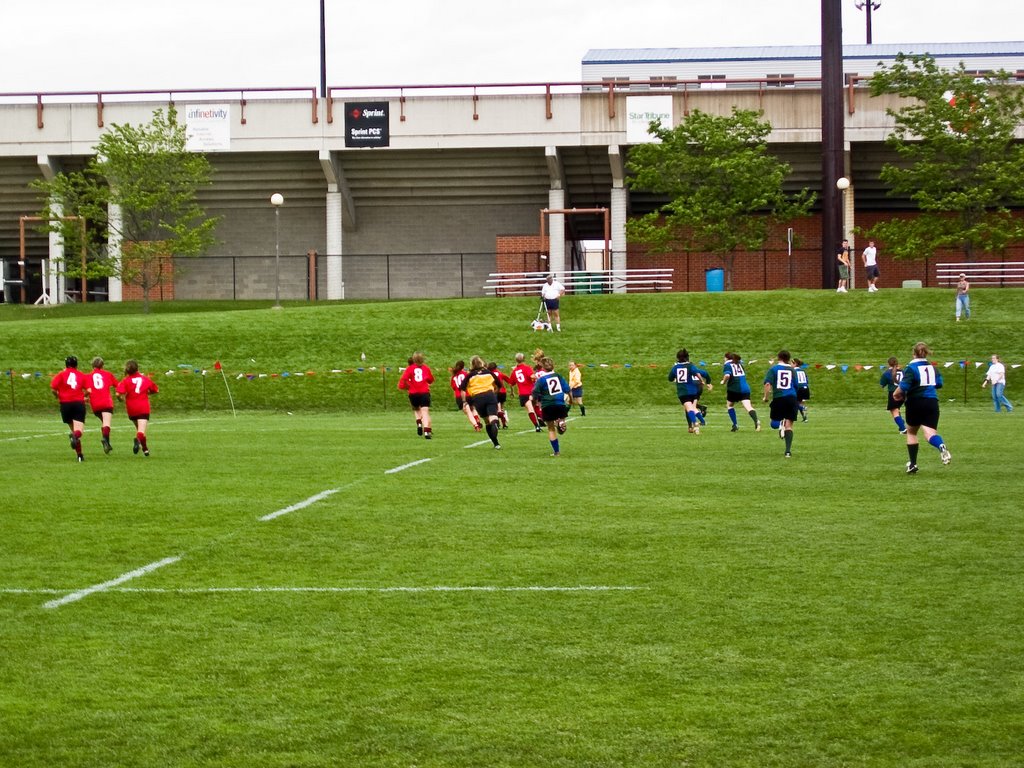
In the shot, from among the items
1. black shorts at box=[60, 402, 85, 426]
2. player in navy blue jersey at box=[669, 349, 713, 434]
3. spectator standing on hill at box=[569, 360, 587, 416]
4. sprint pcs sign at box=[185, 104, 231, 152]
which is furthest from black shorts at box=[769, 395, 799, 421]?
sprint pcs sign at box=[185, 104, 231, 152]

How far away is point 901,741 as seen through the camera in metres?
6.01

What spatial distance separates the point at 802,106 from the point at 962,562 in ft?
144

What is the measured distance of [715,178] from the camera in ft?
163

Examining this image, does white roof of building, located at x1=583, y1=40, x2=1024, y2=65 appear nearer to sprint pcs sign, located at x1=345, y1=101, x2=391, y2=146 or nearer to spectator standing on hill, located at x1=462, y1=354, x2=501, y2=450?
sprint pcs sign, located at x1=345, y1=101, x2=391, y2=146

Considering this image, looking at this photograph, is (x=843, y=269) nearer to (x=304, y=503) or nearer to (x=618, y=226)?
(x=618, y=226)

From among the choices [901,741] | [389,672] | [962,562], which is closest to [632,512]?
[962,562]

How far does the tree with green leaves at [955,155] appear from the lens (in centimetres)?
4766

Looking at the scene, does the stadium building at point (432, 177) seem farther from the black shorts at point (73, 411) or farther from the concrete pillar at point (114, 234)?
the black shorts at point (73, 411)

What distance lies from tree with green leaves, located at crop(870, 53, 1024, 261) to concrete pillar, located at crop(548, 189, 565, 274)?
40.7ft

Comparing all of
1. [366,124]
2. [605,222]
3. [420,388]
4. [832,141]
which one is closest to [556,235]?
[605,222]

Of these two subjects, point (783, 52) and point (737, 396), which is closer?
point (737, 396)

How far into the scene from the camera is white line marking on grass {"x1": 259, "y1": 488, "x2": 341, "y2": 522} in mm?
13508

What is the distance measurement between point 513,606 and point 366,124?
4567cm

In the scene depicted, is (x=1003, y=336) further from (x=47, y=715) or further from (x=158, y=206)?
(x=47, y=715)
